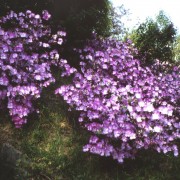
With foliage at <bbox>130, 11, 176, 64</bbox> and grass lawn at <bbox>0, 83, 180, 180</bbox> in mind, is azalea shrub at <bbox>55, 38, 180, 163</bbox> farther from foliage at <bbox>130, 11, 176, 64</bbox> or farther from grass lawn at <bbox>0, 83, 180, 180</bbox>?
foliage at <bbox>130, 11, 176, 64</bbox>

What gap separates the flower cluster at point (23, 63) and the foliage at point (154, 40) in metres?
4.41

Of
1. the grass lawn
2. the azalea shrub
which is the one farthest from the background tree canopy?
the grass lawn

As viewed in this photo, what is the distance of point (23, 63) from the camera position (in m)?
7.04

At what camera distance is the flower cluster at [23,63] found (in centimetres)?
631

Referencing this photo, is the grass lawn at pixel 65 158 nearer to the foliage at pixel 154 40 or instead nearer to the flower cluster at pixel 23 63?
the flower cluster at pixel 23 63

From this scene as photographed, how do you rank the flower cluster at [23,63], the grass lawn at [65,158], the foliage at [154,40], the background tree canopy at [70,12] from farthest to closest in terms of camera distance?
the foliage at [154,40] → the background tree canopy at [70,12] → the flower cluster at [23,63] → the grass lawn at [65,158]

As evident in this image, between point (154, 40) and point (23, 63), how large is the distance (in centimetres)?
673

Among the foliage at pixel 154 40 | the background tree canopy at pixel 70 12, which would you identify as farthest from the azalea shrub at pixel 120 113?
the foliage at pixel 154 40

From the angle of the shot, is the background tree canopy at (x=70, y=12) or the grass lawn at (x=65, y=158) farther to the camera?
the background tree canopy at (x=70, y=12)

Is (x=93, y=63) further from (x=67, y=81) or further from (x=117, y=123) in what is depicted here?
(x=117, y=123)

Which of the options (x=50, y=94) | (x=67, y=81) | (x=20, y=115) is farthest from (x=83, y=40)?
(x=20, y=115)

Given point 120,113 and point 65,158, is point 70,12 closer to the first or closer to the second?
point 120,113

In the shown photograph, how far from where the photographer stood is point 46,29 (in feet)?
28.0

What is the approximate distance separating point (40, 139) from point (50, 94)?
1.49 meters
